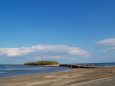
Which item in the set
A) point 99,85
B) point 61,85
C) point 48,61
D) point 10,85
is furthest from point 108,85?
point 48,61

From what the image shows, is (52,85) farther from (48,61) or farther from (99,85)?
(48,61)

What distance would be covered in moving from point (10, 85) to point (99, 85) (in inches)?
415

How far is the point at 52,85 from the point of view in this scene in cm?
1720

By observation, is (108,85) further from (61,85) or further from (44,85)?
(44,85)

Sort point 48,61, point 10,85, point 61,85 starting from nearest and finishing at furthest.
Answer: point 61,85 < point 10,85 < point 48,61

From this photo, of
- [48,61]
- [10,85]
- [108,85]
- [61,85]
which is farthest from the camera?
[48,61]

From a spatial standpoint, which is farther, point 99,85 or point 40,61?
point 40,61

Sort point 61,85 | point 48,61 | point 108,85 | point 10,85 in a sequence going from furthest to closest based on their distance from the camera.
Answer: point 48,61 → point 10,85 → point 61,85 → point 108,85

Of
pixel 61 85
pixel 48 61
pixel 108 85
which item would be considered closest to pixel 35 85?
pixel 61 85

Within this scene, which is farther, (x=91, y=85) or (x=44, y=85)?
(x=44, y=85)

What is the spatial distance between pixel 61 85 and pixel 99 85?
4.25 metres

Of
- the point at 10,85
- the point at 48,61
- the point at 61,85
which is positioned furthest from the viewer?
the point at 48,61

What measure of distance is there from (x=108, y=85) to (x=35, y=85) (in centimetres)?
815

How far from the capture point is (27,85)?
17.6 meters
